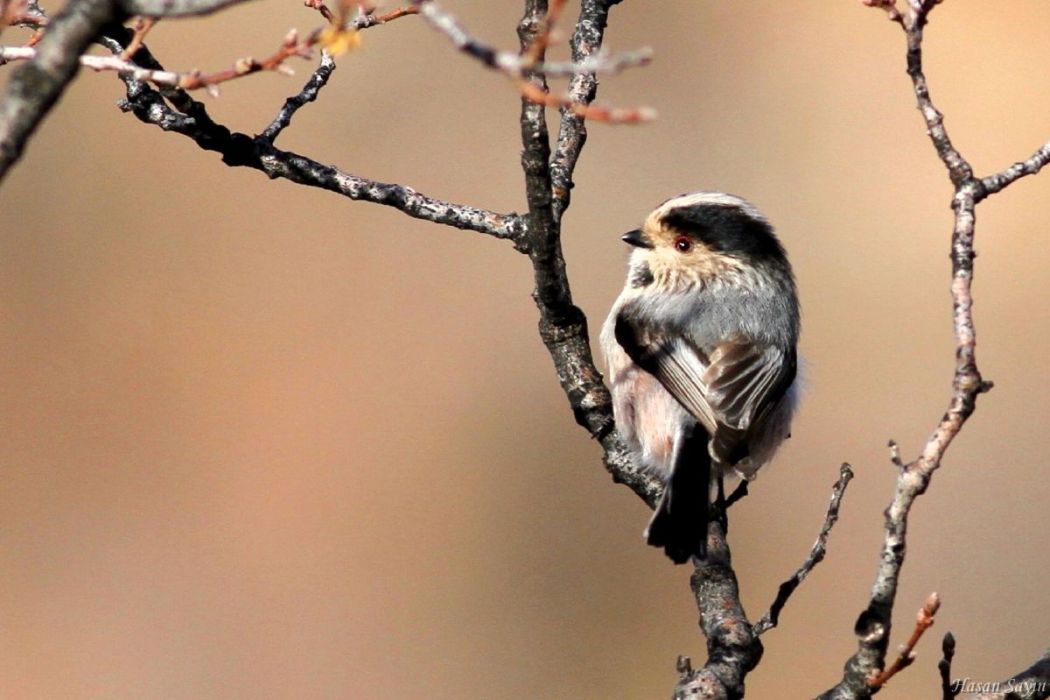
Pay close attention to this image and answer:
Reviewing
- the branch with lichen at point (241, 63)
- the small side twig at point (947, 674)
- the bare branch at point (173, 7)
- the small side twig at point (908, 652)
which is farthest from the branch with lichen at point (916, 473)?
the bare branch at point (173, 7)

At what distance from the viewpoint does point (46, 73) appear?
5.89 ft

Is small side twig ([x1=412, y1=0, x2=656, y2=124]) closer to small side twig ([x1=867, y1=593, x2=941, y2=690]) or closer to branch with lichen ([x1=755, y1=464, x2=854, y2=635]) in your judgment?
small side twig ([x1=867, y1=593, x2=941, y2=690])

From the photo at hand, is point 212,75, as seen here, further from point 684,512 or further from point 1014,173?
point 684,512

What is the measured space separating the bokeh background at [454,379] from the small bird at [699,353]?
49.2 inches

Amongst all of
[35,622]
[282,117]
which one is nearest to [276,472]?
[35,622]

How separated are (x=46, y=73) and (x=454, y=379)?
22.2 feet

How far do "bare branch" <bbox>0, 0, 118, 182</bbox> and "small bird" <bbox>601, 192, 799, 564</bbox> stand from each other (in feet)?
7.68

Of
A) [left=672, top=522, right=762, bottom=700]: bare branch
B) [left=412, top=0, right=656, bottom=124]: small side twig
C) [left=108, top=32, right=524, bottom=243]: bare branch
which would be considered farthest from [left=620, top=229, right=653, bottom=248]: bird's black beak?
[left=412, top=0, right=656, bottom=124]: small side twig

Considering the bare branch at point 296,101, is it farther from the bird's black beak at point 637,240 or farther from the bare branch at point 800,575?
the bare branch at point 800,575

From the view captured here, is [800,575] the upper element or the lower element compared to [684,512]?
lower

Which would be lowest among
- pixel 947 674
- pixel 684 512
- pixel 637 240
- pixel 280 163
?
pixel 947 674

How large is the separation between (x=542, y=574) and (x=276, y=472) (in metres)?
1.95

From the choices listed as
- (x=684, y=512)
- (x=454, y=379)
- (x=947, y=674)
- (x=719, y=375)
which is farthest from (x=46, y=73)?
(x=454, y=379)

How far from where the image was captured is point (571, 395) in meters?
4.32
